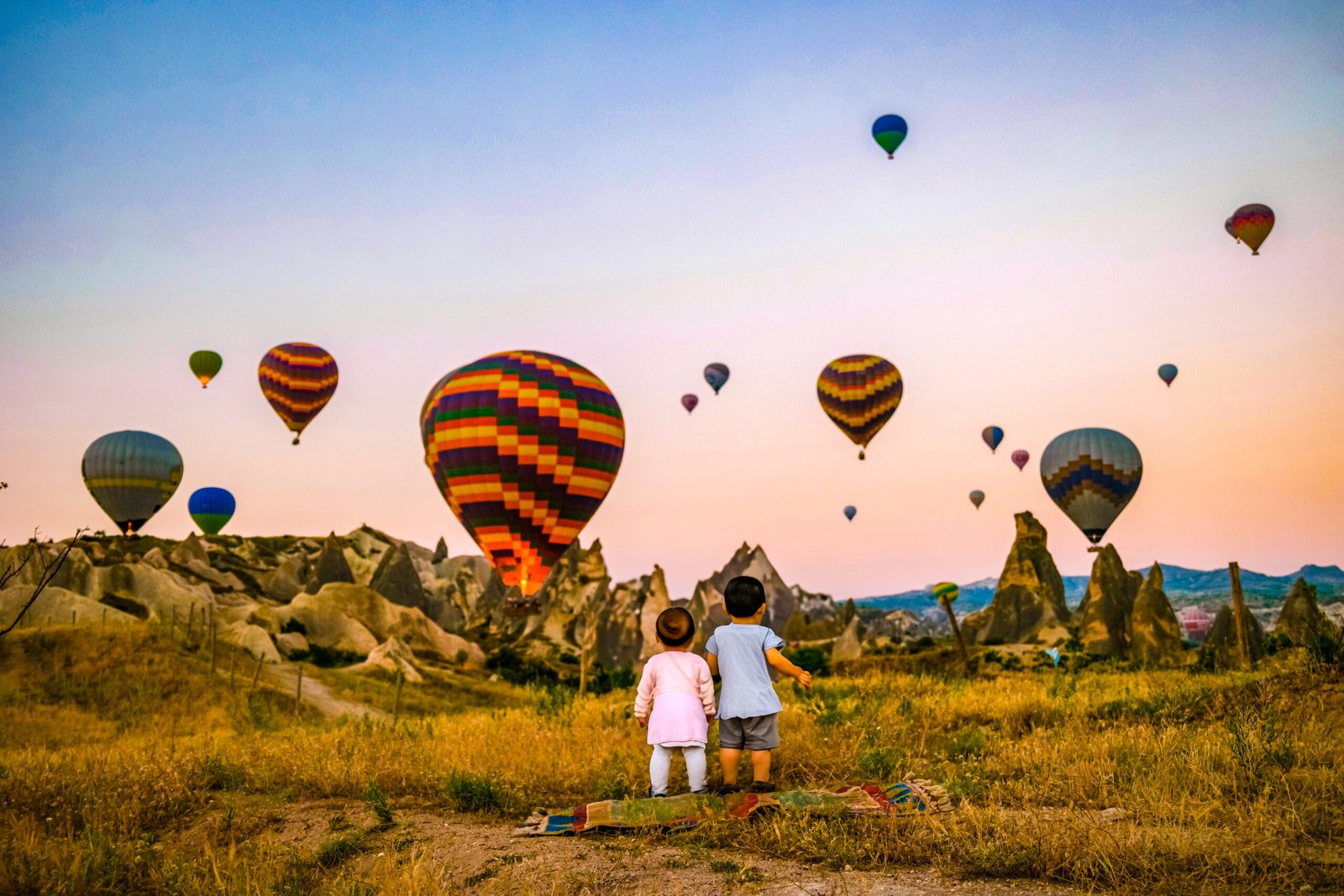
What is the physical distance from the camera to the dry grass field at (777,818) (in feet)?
19.2

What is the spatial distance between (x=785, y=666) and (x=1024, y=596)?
7448 cm

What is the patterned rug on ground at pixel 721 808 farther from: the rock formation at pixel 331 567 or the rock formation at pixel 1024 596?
the rock formation at pixel 331 567

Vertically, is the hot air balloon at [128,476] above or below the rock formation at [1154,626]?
above

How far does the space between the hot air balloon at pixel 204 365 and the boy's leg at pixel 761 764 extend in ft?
157

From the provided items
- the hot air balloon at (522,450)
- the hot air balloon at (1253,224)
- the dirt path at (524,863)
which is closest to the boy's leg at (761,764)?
the dirt path at (524,863)

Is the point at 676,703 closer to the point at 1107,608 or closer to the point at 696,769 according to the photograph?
the point at 696,769

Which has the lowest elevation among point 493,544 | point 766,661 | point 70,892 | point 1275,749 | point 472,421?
point 70,892

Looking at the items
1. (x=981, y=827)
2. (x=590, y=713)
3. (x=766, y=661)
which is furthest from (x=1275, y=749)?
(x=590, y=713)

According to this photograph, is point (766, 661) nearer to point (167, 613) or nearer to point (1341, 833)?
point (1341, 833)

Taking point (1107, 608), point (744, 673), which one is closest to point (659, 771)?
point (744, 673)

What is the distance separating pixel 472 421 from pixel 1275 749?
19.1 metres

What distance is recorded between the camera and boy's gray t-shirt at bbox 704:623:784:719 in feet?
25.3

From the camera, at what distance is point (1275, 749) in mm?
7605

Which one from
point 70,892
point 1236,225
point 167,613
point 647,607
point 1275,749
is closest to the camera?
point 70,892
